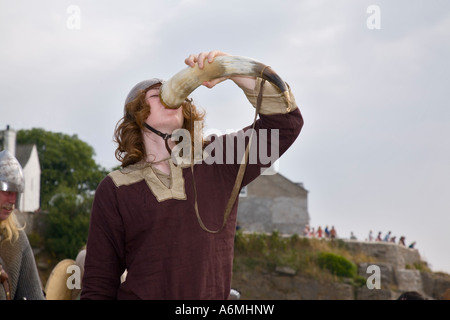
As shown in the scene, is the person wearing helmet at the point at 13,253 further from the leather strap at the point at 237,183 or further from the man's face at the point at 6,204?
the leather strap at the point at 237,183

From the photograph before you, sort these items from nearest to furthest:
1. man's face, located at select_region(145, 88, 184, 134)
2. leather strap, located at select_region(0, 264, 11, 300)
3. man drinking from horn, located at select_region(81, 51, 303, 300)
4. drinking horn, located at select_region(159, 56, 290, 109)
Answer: drinking horn, located at select_region(159, 56, 290, 109)
man drinking from horn, located at select_region(81, 51, 303, 300)
man's face, located at select_region(145, 88, 184, 134)
leather strap, located at select_region(0, 264, 11, 300)

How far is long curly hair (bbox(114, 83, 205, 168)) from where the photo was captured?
2.80 m

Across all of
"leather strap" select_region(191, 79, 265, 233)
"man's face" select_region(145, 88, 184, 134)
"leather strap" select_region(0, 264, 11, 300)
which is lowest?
"leather strap" select_region(0, 264, 11, 300)

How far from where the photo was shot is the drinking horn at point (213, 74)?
7.75 ft

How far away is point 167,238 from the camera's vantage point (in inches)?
99.0

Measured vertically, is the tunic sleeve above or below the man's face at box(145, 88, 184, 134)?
below

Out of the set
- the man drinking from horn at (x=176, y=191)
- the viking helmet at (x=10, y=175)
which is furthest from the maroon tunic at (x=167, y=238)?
the viking helmet at (x=10, y=175)

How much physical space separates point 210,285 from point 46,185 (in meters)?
46.8

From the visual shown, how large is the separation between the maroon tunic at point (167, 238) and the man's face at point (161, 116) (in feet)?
0.67

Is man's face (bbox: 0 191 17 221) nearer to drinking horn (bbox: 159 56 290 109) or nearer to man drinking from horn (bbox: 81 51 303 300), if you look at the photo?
man drinking from horn (bbox: 81 51 303 300)

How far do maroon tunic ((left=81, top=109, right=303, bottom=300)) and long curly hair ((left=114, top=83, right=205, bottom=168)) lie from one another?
6.4 inches

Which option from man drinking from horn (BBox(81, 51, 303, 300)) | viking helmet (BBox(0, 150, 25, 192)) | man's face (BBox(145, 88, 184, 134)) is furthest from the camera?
viking helmet (BBox(0, 150, 25, 192))

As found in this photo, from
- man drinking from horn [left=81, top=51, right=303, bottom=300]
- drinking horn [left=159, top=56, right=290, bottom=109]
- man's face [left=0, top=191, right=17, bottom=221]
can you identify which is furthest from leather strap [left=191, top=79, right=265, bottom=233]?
man's face [left=0, top=191, right=17, bottom=221]

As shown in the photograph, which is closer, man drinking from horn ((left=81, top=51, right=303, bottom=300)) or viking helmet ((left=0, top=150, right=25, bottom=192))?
man drinking from horn ((left=81, top=51, right=303, bottom=300))
